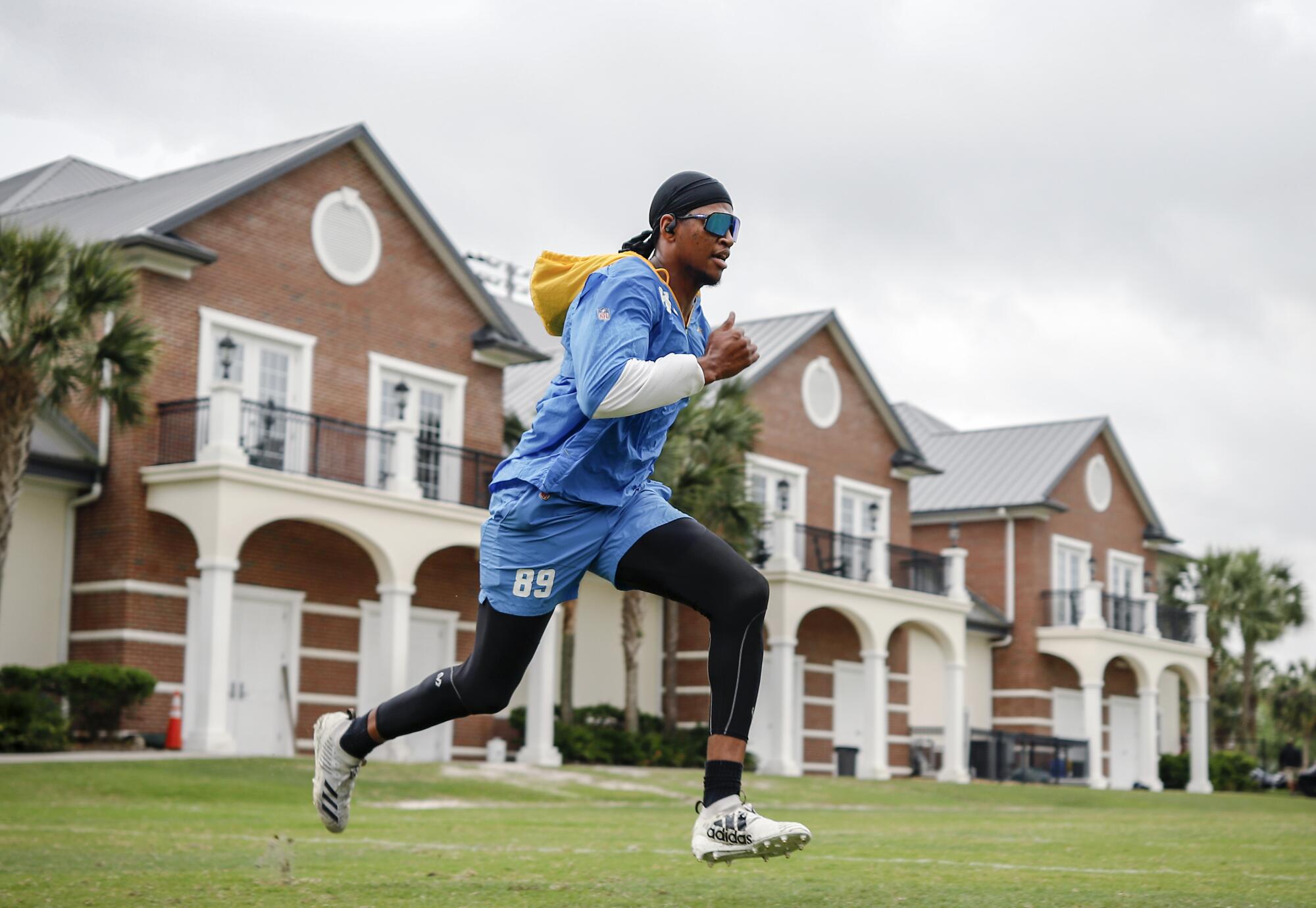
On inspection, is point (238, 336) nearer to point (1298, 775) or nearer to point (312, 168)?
point (312, 168)

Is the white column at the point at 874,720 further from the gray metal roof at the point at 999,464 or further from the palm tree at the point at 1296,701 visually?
the palm tree at the point at 1296,701

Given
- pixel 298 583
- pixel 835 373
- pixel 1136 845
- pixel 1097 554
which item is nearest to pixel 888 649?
pixel 835 373

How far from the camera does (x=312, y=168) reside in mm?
25938

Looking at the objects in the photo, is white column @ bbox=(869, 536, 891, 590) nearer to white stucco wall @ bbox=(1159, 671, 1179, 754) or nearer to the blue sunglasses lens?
white stucco wall @ bbox=(1159, 671, 1179, 754)

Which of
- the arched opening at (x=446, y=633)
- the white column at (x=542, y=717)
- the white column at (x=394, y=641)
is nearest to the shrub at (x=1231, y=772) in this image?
the arched opening at (x=446, y=633)

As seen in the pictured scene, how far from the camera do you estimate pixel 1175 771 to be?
45.2 m

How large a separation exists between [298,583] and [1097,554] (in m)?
26.1

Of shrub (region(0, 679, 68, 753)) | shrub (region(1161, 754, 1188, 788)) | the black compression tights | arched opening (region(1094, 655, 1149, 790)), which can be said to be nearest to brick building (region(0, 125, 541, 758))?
shrub (region(0, 679, 68, 753))

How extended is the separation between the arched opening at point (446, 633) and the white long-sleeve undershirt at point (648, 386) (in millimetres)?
22828

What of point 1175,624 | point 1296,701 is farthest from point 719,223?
point 1296,701

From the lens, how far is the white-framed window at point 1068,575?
4200 cm

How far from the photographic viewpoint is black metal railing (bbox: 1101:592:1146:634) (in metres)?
42.8

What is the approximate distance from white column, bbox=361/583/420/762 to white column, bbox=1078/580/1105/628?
2149cm

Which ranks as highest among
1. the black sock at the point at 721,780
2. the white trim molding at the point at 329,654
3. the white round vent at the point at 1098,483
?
the white round vent at the point at 1098,483
